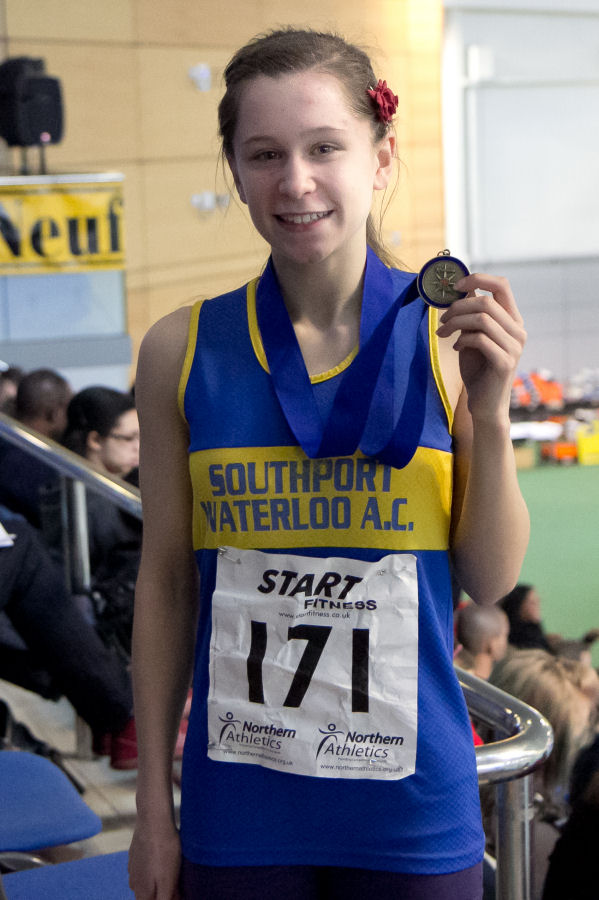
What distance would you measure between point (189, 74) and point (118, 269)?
5.16 ft

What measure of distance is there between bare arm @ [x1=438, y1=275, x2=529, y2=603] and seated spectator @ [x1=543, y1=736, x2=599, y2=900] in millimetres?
1440

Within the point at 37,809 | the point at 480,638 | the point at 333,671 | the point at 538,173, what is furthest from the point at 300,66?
the point at 538,173

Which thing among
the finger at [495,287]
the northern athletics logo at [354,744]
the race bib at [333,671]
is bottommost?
the northern athletics logo at [354,744]

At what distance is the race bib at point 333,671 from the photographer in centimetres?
96

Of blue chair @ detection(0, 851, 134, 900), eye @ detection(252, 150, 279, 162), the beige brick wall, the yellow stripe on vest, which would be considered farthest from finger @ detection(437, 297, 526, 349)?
the beige brick wall

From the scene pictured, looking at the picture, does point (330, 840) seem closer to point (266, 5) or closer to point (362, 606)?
point (362, 606)

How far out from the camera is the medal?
98 cm

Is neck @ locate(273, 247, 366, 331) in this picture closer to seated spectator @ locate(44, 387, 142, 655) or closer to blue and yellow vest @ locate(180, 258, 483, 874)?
blue and yellow vest @ locate(180, 258, 483, 874)

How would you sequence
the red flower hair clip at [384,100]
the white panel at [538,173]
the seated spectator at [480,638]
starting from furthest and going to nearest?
the white panel at [538,173] < the seated spectator at [480,638] < the red flower hair clip at [384,100]

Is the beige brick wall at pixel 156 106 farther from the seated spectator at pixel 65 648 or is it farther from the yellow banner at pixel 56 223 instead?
the seated spectator at pixel 65 648

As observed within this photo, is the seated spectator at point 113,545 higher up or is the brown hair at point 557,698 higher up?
the seated spectator at point 113,545

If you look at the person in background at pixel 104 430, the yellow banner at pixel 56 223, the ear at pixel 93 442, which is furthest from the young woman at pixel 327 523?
the yellow banner at pixel 56 223

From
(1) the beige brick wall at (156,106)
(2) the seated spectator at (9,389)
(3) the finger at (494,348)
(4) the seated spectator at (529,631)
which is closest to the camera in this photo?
(3) the finger at (494,348)

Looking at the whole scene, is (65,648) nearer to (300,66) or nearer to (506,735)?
(506,735)
